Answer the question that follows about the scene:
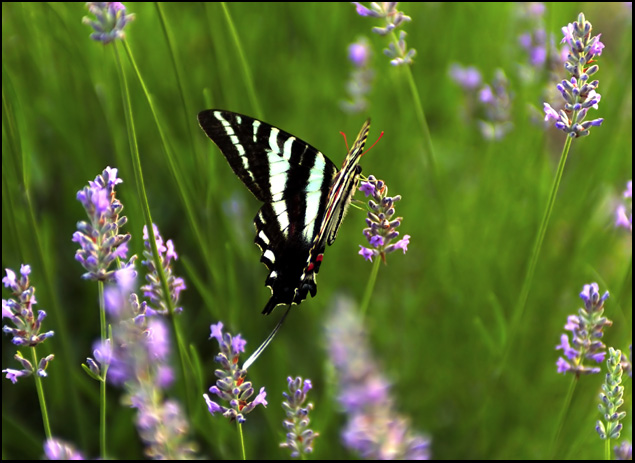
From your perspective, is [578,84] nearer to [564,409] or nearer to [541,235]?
[541,235]

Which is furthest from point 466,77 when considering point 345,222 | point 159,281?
point 159,281

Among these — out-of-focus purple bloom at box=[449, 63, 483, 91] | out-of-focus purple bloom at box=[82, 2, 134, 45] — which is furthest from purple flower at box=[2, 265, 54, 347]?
out-of-focus purple bloom at box=[449, 63, 483, 91]

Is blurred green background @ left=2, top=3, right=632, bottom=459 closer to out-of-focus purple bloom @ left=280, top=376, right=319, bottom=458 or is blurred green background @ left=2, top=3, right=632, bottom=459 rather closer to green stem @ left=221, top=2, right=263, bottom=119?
green stem @ left=221, top=2, right=263, bottom=119

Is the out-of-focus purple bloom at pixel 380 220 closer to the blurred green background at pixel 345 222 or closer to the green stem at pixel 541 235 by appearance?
the green stem at pixel 541 235

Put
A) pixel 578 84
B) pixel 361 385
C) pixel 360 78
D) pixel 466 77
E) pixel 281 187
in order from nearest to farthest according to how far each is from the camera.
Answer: pixel 361 385 → pixel 578 84 → pixel 281 187 → pixel 360 78 → pixel 466 77

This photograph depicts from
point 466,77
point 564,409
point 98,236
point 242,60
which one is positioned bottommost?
point 564,409

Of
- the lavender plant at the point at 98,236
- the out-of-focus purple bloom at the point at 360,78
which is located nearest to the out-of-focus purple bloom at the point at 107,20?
the lavender plant at the point at 98,236

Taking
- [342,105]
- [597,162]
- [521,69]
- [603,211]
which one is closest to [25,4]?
[342,105]
